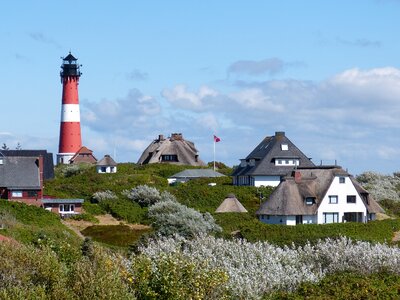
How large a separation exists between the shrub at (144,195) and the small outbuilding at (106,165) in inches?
799

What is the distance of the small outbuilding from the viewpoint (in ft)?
286

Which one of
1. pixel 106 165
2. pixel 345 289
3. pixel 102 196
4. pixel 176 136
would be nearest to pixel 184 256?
pixel 345 289

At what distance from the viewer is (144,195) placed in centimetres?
6556

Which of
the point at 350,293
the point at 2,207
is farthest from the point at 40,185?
the point at 350,293

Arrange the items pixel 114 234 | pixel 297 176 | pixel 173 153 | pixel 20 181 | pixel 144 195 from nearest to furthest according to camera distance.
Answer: pixel 114 234 → pixel 297 176 → pixel 20 181 → pixel 144 195 → pixel 173 153

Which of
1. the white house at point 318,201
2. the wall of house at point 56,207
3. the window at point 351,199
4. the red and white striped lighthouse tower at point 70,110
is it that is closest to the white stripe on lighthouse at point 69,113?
the red and white striped lighthouse tower at point 70,110

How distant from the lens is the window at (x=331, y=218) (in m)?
61.2

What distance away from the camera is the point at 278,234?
51.1 metres

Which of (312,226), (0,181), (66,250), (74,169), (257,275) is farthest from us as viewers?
(74,169)

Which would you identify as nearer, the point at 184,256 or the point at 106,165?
the point at 184,256

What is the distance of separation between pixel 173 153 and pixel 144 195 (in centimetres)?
2886

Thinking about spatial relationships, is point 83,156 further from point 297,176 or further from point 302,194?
point 302,194

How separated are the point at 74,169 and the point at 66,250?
52.4 metres

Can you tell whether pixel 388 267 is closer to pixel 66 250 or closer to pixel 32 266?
pixel 66 250
